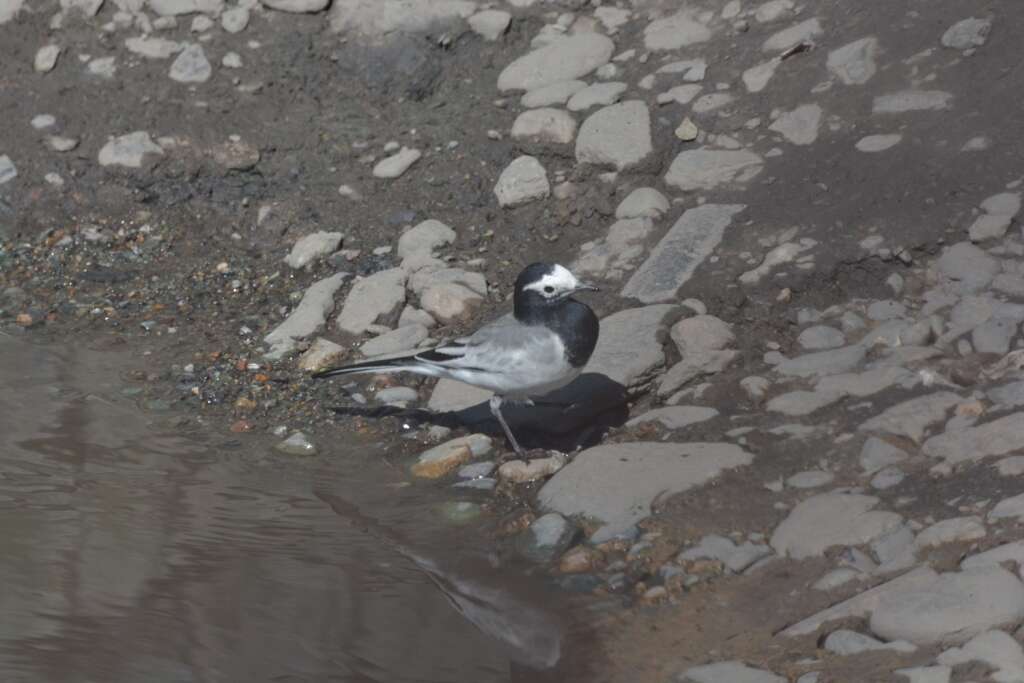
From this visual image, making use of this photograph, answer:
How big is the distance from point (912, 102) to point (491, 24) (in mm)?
2500

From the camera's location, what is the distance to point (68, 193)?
790 cm

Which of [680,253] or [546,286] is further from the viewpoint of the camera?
[680,253]

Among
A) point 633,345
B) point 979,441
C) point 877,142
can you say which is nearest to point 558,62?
point 877,142

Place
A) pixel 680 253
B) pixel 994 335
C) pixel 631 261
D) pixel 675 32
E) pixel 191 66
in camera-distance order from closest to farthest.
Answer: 1. pixel 994 335
2. pixel 680 253
3. pixel 631 261
4. pixel 675 32
5. pixel 191 66

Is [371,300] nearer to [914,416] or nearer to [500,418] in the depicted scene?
[500,418]

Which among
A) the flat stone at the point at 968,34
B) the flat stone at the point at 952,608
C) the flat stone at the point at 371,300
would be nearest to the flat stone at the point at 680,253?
the flat stone at the point at 371,300

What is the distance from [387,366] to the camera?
19.4 ft

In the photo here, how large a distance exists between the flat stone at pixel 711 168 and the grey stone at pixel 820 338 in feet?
3.74

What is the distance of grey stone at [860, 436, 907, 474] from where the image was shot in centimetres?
502

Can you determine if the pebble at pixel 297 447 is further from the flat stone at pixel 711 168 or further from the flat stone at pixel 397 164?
the flat stone at pixel 711 168

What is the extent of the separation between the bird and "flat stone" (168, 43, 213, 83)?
3112 mm

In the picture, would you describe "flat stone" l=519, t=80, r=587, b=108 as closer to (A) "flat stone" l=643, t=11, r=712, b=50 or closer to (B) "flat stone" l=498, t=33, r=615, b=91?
(B) "flat stone" l=498, t=33, r=615, b=91

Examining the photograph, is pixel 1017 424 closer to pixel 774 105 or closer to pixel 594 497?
pixel 594 497

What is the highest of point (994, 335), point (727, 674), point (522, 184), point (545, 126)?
point (727, 674)
